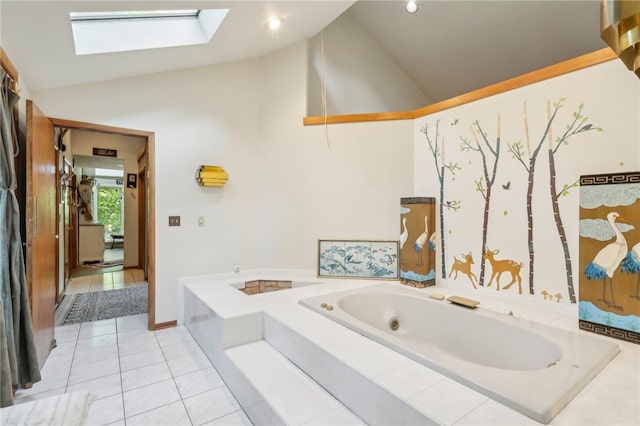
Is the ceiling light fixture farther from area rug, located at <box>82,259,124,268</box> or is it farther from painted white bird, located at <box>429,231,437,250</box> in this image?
area rug, located at <box>82,259,124,268</box>

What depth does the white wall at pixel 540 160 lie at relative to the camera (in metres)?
1.92

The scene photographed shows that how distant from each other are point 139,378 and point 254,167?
2255 millimetres

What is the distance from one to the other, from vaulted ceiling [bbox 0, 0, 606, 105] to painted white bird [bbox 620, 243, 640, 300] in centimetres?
224

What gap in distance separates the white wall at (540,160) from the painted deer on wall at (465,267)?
0.05m

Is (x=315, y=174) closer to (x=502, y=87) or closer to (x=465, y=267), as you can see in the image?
(x=465, y=267)

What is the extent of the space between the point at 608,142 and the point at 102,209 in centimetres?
1326

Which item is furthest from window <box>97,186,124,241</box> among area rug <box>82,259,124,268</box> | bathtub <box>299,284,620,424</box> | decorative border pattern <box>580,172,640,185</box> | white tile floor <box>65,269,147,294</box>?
decorative border pattern <box>580,172,640,185</box>

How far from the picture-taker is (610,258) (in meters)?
1.82

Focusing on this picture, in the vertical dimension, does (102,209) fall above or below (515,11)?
below

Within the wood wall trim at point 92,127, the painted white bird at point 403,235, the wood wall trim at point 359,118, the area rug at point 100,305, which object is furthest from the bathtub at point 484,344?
the area rug at point 100,305

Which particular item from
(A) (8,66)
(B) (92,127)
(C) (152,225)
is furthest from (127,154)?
(A) (8,66)

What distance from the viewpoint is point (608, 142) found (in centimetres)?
195

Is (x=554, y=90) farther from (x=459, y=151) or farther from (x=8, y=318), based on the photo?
(x=8, y=318)

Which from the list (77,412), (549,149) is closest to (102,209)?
(77,412)
